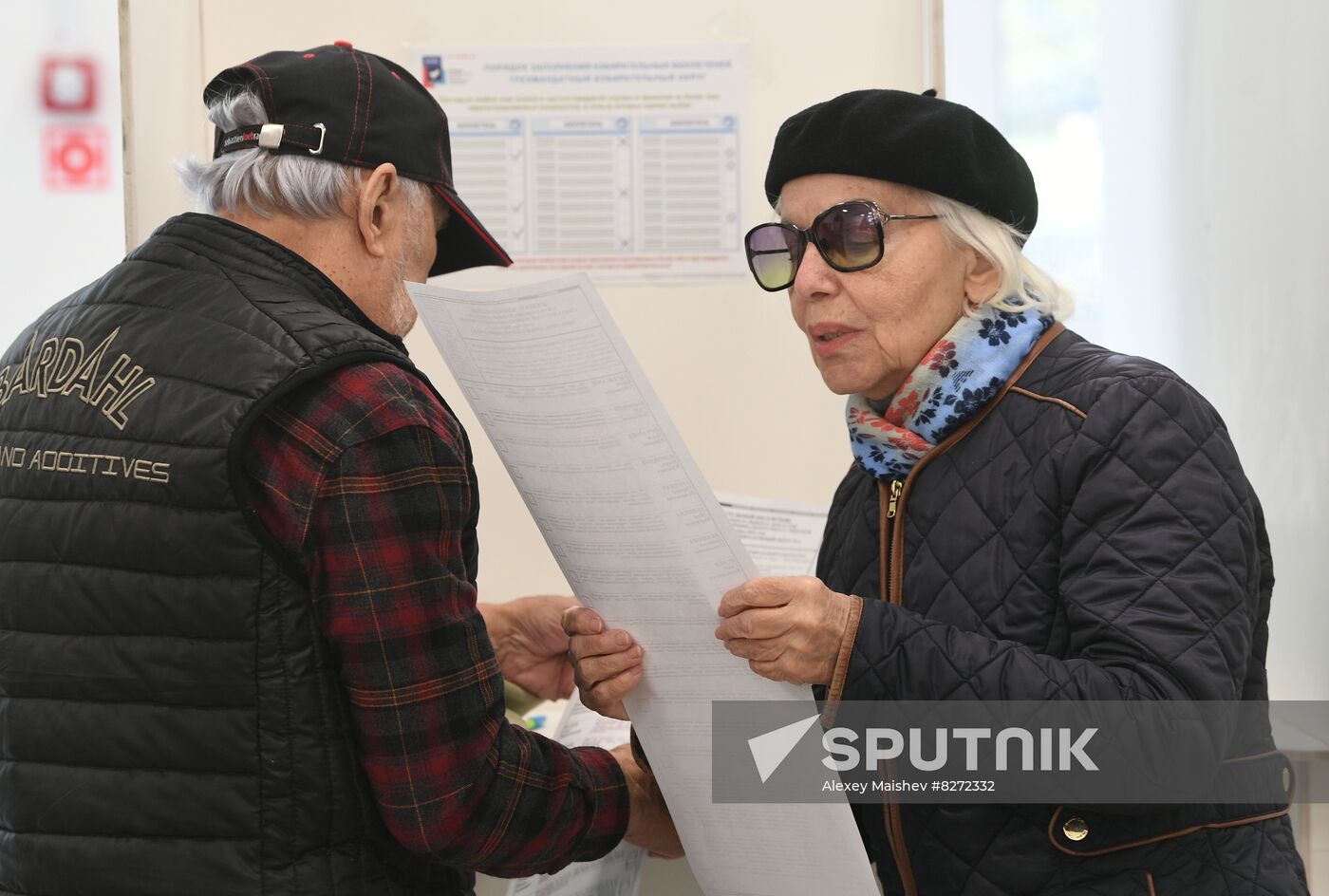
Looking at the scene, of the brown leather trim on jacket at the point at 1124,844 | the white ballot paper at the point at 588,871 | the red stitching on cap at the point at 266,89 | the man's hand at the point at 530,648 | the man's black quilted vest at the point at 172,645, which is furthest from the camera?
the man's hand at the point at 530,648

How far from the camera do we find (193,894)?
1.14 m

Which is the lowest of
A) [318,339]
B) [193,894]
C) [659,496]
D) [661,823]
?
[661,823]

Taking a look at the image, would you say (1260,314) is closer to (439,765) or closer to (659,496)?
(659,496)

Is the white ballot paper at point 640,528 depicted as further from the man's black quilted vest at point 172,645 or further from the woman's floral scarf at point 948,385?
the woman's floral scarf at point 948,385

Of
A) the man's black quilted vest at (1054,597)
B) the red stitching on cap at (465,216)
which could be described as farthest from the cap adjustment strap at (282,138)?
the man's black quilted vest at (1054,597)

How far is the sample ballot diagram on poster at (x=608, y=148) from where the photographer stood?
2.68 m

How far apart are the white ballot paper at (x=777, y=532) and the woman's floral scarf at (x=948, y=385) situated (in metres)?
0.73

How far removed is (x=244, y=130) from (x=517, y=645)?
0.96m

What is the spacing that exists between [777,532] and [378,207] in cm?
105

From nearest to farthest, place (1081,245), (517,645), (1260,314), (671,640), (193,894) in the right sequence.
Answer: (193,894)
(671,640)
(517,645)
(1260,314)
(1081,245)

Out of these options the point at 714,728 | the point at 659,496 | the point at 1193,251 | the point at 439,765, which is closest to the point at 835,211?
the point at 659,496

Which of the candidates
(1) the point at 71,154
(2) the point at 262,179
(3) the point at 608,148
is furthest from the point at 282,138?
(1) the point at 71,154

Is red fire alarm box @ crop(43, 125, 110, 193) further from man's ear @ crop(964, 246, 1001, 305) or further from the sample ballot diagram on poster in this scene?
man's ear @ crop(964, 246, 1001, 305)

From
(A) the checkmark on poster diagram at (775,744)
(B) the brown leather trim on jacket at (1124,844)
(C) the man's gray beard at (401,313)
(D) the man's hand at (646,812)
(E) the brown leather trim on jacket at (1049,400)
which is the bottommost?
(D) the man's hand at (646,812)
